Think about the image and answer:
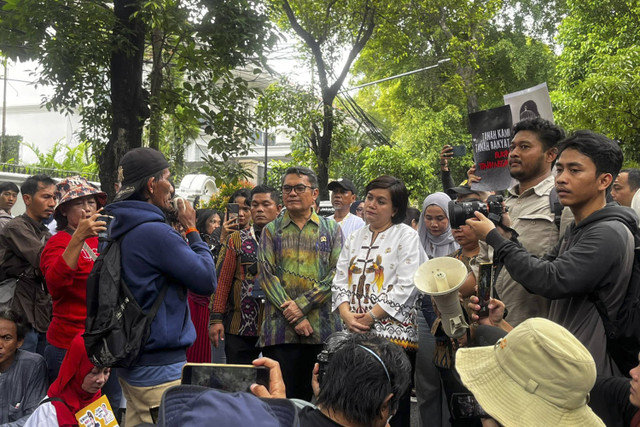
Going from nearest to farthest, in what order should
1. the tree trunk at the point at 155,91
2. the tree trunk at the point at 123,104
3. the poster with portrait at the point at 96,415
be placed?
the poster with portrait at the point at 96,415, the tree trunk at the point at 123,104, the tree trunk at the point at 155,91

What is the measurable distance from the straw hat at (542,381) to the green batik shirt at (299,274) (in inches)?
88.8

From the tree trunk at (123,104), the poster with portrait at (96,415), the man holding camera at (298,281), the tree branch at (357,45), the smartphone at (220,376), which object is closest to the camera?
the smartphone at (220,376)

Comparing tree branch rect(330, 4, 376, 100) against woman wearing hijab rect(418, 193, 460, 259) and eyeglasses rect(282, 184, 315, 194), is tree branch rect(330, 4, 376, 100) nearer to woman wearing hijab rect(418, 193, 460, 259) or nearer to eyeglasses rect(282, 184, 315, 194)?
woman wearing hijab rect(418, 193, 460, 259)

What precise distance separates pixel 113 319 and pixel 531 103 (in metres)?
3.44

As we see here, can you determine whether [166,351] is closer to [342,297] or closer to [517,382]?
[342,297]

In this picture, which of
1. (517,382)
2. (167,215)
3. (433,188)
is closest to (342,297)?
(167,215)

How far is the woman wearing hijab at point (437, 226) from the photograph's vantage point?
5.36m

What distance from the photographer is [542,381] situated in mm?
2320

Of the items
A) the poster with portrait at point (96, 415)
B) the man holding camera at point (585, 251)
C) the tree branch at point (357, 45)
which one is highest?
the tree branch at point (357, 45)

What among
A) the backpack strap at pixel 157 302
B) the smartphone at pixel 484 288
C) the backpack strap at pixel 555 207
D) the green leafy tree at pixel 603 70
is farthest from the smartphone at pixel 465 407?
the green leafy tree at pixel 603 70

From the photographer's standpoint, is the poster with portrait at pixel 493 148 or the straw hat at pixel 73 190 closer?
the straw hat at pixel 73 190

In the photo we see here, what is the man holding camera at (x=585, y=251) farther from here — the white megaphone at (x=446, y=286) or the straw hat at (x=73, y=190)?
the straw hat at (x=73, y=190)

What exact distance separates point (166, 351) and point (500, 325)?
1844 millimetres

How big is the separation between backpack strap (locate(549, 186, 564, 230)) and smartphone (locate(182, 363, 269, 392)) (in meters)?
2.05
